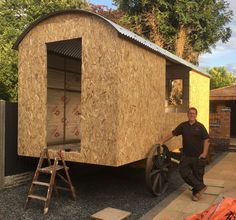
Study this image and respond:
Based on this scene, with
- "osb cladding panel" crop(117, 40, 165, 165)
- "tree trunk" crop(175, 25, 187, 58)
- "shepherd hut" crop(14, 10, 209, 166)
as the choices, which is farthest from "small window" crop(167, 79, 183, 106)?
A: "tree trunk" crop(175, 25, 187, 58)

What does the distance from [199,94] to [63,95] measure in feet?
17.4

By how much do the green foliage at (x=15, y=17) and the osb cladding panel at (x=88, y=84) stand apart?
10741 millimetres

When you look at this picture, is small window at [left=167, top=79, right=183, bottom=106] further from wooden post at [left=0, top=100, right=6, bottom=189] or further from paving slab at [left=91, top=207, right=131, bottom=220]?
paving slab at [left=91, top=207, right=131, bottom=220]

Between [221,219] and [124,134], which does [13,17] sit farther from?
[221,219]

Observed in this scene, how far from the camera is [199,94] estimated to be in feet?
44.5

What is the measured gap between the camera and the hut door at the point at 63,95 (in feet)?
33.6

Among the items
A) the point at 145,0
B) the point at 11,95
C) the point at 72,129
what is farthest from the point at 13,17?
the point at 72,129

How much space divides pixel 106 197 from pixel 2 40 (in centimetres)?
1503

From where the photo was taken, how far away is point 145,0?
2384 cm

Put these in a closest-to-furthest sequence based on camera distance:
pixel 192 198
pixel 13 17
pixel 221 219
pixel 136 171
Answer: pixel 221 219
pixel 192 198
pixel 136 171
pixel 13 17

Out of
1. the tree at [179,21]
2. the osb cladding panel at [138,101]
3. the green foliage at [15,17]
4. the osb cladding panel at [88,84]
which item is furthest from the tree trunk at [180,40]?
the osb cladding panel at [88,84]

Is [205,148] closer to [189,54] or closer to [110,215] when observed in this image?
[110,215]

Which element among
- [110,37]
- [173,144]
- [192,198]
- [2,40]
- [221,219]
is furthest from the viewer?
[2,40]

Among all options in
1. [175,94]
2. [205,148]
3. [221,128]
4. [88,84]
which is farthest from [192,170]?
[221,128]
